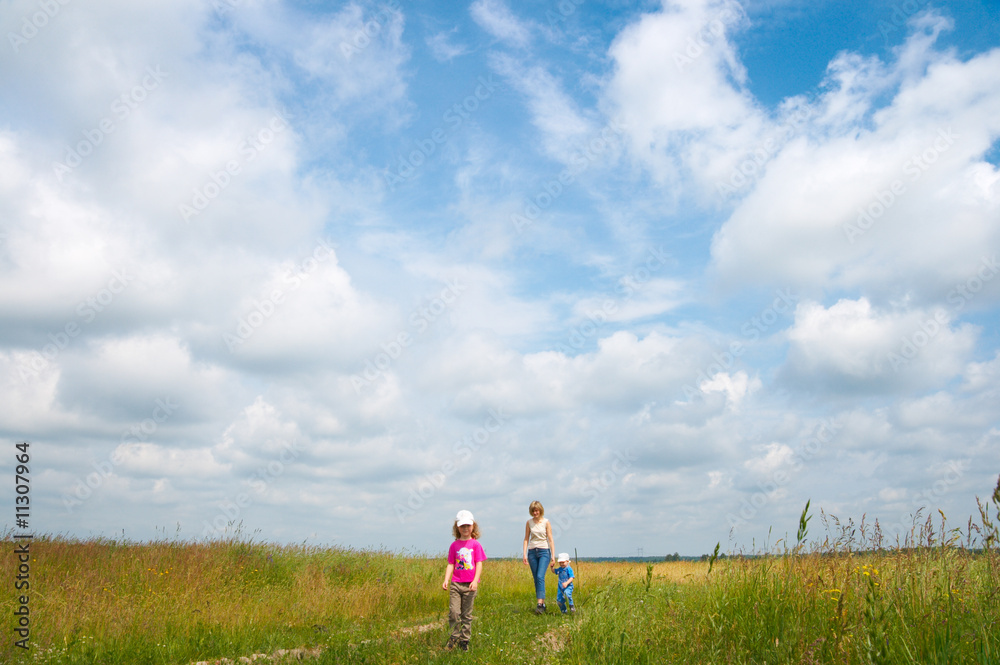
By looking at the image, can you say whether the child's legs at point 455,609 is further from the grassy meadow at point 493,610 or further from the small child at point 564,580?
the small child at point 564,580

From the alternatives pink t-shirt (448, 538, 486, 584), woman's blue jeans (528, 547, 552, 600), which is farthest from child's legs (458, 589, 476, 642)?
woman's blue jeans (528, 547, 552, 600)

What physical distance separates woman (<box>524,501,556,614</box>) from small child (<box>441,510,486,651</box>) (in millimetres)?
3086

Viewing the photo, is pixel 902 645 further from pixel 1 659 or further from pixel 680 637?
pixel 1 659

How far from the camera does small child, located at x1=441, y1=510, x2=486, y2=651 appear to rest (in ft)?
29.0

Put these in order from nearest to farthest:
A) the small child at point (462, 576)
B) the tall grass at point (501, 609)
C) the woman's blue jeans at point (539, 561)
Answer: the tall grass at point (501, 609)
the small child at point (462, 576)
the woman's blue jeans at point (539, 561)

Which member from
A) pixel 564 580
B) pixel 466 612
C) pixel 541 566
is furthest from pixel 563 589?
pixel 466 612

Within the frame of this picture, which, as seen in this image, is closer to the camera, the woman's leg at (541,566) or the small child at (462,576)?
the small child at (462,576)

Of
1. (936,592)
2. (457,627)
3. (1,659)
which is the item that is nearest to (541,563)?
(457,627)

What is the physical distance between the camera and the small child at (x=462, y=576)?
8.83 metres

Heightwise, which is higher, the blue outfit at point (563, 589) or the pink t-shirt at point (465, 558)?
the pink t-shirt at point (465, 558)

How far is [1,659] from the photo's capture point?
8508 mm

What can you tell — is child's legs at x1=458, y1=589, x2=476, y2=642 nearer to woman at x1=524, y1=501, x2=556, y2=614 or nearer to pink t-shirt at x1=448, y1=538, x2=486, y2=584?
pink t-shirt at x1=448, y1=538, x2=486, y2=584

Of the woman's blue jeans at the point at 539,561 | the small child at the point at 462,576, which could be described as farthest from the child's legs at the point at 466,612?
the woman's blue jeans at the point at 539,561

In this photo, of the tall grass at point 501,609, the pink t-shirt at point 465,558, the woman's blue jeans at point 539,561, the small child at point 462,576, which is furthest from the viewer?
the woman's blue jeans at point 539,561
